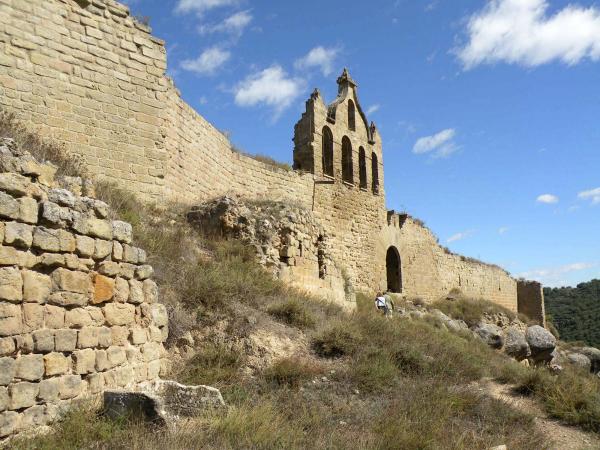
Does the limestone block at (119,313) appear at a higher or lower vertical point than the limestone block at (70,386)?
higher

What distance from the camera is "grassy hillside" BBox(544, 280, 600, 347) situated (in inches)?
1587

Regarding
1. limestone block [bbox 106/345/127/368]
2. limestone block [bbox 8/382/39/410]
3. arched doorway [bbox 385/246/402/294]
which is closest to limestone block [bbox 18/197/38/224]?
limestone block [bbox 8/382/39/410]

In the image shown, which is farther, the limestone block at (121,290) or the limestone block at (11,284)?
the limestone block at (121,290)

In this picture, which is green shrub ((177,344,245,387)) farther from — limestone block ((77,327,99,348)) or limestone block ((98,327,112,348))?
limestone block ((77,327,99,348))

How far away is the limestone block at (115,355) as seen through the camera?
5.33m

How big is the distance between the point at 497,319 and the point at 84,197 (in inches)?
880

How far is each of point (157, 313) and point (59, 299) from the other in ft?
5.05

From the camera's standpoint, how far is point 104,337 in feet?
17.4

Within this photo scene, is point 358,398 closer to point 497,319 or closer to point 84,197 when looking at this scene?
point 84,197

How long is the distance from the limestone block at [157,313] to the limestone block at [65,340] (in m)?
1.12

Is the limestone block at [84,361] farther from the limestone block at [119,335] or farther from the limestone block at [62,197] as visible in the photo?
the limestone block at [62,197]

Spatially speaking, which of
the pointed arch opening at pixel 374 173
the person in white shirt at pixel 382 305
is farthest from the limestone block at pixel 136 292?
the pointed arch opening at pixel 374 173

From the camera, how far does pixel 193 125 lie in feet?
39.2

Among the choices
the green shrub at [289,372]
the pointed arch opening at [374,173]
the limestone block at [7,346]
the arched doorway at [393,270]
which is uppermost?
the pointed arch opening at [374,173]
